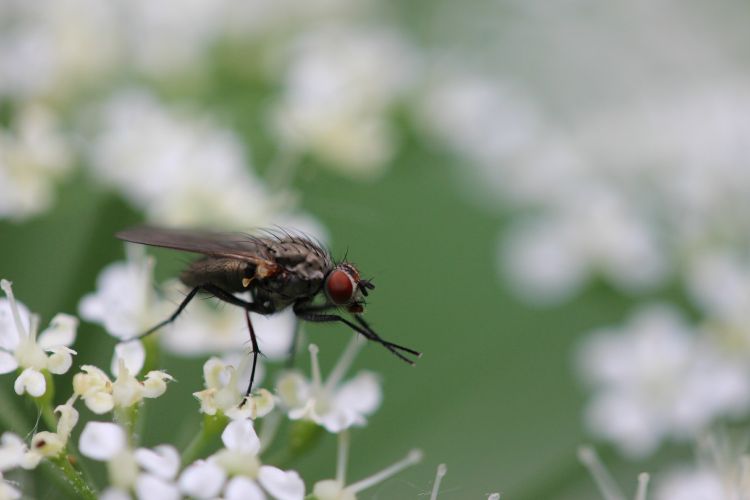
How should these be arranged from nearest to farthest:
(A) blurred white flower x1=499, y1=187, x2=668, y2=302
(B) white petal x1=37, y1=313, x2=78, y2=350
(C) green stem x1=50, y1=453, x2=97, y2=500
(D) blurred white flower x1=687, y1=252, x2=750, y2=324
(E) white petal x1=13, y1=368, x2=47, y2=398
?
(C) green stem x1=50, y1=453, x2=97, y2=500, (E) white petal x1=13, y1=368, x2=47, y2=398, (B) white petal x1=37, y1=313, x2=78, y2=350, (D) blurred white flower x1=687, y1=252, x2=750, y2=324, (A) blurred white flower x1=499, y1=187, x2=668, y2=302

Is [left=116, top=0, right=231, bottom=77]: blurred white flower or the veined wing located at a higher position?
[left=116, top=0, right=231, bottom=77]: blurred white flower

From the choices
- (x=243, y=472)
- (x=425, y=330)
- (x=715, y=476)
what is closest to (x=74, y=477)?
(x=243, y=472)

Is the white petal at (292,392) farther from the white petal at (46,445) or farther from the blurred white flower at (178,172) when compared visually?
the blurred white flower at (178,172)

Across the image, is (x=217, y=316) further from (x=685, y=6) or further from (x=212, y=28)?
(x=685, y=6)

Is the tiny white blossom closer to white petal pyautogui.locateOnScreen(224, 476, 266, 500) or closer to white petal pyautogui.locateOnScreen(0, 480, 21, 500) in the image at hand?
white petal pyautogui.locateOnScreen(224, 476, 266, 500)

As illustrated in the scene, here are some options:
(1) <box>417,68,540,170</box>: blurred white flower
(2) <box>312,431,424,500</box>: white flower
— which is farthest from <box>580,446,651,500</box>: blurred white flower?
(1) <box>417,68,540,170</box>: blurred white flower

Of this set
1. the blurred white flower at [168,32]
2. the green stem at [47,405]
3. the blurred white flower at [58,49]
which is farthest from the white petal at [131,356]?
the blurred white flower at [168,32]

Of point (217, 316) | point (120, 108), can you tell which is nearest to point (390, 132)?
point (120, 108)
